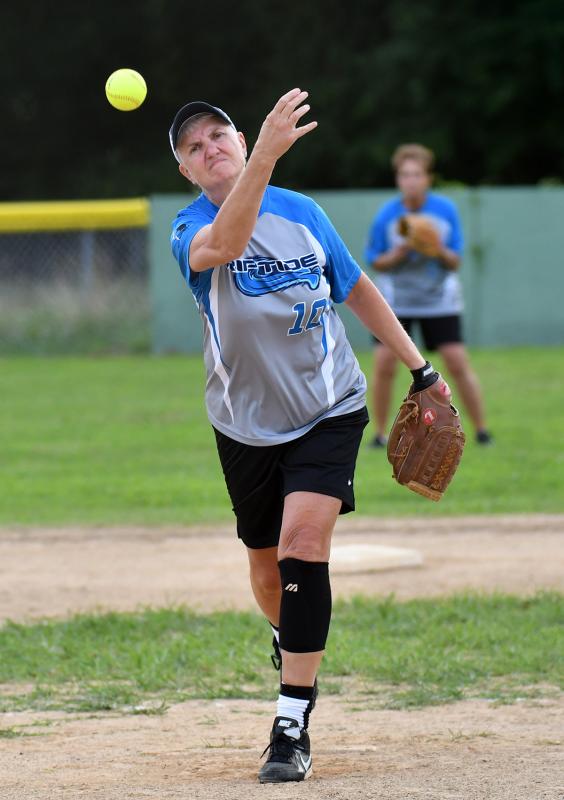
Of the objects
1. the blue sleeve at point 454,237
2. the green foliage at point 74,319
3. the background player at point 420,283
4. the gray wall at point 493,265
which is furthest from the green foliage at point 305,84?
the background player at point 420,283

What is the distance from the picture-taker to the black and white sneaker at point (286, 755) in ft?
12.4

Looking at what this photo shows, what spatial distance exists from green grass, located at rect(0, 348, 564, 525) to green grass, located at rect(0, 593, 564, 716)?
2431 millimetres

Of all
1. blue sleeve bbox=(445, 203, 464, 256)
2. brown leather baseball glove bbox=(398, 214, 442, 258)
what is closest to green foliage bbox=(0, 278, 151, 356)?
blue sleeve bbox=(445, 203, 464, 256)

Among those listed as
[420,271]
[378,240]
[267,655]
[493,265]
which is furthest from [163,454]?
[493,265]

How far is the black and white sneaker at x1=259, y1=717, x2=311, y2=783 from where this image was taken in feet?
12.4

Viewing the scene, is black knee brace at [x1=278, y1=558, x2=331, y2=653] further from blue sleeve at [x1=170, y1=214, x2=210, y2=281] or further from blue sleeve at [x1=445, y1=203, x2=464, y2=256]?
blue sleeve at [x1=445, y1=203, x2=464, y2=256]

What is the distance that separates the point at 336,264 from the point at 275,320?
0.30 meters

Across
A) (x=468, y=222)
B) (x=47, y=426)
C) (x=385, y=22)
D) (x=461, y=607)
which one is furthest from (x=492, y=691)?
(x=385, y=22)

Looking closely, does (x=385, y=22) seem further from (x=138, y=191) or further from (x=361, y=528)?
(x=361, y=528)

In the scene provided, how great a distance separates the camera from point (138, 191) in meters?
30.5

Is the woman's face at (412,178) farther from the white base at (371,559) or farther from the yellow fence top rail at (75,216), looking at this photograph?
the yellow fence top rail at (75,216)

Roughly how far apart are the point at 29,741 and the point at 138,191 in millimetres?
26922

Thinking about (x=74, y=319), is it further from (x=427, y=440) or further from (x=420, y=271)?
(x=427, y=440)

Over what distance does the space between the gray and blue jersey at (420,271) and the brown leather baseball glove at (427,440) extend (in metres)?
5.83
